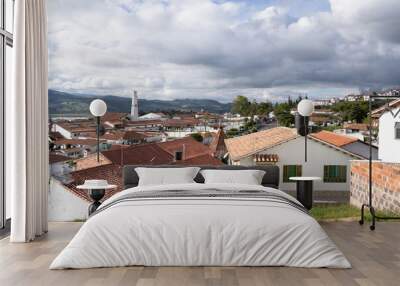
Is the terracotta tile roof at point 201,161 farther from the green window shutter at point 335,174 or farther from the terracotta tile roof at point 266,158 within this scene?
the green window shutter at point 335,174

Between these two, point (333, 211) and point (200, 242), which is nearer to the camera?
point (200, 242)

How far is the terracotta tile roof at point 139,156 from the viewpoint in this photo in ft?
22.8

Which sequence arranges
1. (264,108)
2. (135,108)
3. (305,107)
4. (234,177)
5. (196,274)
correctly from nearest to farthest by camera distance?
(196,274) → (234,177) → (305,107) → (135,108) → (264,108)

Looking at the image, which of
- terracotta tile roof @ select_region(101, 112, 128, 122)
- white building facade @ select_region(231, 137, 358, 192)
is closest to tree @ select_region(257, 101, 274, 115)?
white building facade @ select_region(231, 137, 358, 192)

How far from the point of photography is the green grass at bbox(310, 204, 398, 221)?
21.5ft

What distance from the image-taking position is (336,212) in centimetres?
663

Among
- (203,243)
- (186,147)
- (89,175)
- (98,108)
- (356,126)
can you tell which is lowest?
(203,243)

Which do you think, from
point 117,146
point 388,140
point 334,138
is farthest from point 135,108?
point 388,140

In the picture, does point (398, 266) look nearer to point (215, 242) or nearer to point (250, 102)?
point (215, 242)

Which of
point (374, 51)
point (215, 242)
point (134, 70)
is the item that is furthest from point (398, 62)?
point (215, 242)

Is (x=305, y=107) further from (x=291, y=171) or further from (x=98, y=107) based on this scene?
(x=98, y=107)

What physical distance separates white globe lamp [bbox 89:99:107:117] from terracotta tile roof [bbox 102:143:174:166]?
20.8 inches

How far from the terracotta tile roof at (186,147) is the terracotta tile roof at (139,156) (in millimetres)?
71

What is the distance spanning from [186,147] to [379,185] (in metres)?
2.51
